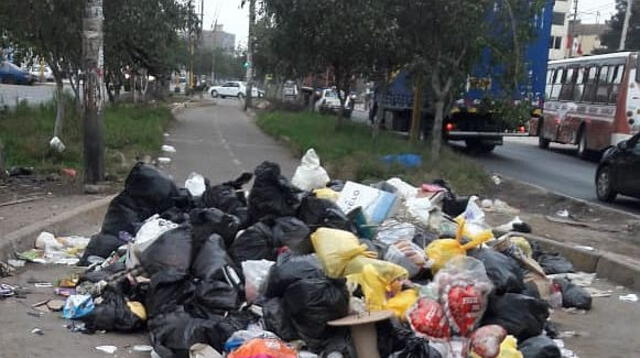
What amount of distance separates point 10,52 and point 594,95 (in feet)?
48.6

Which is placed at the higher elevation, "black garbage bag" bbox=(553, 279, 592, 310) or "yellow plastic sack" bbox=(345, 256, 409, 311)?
"yellow plastic sack" bbox=(345, 256, 409, 311)

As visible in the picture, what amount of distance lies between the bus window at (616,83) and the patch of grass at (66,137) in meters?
11.4

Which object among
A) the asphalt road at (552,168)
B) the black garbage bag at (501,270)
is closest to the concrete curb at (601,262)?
the black garbage bag at (501,270)

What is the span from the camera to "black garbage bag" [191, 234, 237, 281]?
5523 mm

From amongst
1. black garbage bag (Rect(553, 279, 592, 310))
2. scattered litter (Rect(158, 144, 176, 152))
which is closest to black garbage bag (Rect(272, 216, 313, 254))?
black garbage bag (Rect(553, 279, 592, 310))

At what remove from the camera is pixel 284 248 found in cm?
608

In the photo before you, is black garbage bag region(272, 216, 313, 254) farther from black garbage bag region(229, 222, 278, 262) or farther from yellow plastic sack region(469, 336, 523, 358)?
yellow plastic sack region(469, 336, 523, 358)

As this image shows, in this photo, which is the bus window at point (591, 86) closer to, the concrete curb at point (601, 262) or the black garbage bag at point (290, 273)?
the concrete curb at point (601, 262)

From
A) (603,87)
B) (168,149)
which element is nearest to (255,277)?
(168,149)

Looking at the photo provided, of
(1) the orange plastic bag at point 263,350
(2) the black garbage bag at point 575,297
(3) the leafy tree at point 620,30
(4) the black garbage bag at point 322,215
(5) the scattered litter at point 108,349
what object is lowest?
(5) the scattered litter at point 108,349

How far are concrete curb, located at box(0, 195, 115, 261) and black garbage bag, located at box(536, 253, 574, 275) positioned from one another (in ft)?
15.6

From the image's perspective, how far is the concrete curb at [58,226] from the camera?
6918mm

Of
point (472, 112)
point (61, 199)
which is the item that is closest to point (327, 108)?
point (472, 112)

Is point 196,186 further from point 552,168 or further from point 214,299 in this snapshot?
point 552,168
